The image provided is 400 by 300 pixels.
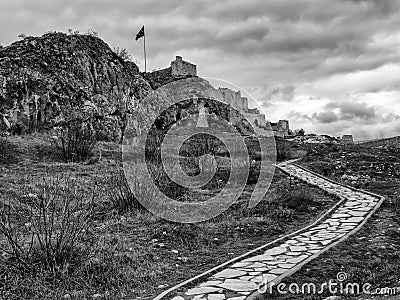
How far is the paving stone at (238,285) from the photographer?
156 inches

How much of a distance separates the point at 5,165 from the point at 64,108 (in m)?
6.72

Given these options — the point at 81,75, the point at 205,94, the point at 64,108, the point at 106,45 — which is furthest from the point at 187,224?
the point at 205,94

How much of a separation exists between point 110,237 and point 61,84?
13495 millimetres

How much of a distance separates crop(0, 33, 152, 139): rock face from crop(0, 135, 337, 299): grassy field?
633 centimetres

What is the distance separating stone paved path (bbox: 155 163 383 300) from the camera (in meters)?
3.95

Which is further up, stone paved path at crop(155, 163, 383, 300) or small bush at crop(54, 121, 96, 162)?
small bush at crop(54, 121, 96, 162)

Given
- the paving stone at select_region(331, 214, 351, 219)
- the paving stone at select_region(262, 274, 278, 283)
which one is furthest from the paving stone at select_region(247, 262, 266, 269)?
the paving stone at select_region(331, 214, 351, 219)

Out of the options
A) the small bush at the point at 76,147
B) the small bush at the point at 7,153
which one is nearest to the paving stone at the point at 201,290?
the small bush at the point at 7,153

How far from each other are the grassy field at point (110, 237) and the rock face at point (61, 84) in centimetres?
633

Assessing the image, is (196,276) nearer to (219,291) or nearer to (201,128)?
(219,291)

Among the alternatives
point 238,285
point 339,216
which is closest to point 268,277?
point 238,285

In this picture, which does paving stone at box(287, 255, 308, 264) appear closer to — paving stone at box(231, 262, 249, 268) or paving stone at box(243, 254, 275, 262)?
paving stone at box(243, 254, 275, 262)

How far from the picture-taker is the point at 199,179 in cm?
1097

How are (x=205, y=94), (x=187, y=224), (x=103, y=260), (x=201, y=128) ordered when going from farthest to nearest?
(x=205, y=94), (x=201, y=128), (x=187, y=224), (x=103, y=260)
